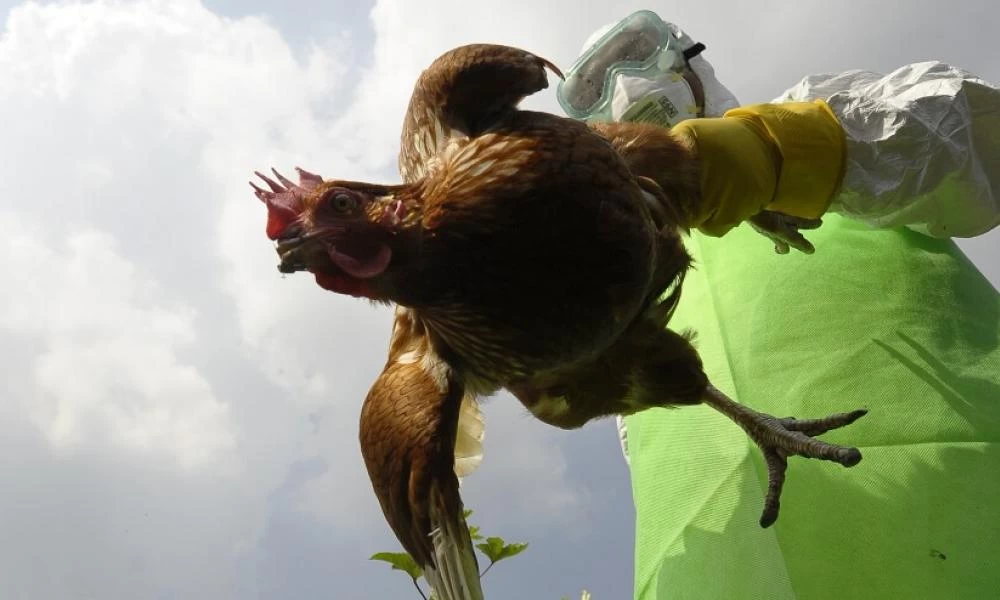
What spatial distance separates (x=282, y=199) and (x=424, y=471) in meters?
0.27

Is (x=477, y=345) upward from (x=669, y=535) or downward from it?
upward

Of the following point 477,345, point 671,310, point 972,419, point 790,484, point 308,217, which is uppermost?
point 308,217

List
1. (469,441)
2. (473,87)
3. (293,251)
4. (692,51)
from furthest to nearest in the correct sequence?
(692,51) < (469,441) < (473,87) < (293,251)

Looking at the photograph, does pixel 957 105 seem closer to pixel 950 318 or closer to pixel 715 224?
pixel 950 318

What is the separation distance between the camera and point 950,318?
117 cm

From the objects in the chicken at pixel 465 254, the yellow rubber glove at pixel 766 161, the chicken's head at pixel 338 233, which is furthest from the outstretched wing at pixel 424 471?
the yellow rubber glove at pixel 766 161

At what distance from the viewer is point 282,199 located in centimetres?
65

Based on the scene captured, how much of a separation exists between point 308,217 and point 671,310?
487 millimetres

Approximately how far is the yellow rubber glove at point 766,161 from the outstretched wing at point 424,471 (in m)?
0.44

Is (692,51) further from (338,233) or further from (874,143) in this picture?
(338,233)

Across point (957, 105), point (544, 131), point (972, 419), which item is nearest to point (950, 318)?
point (972, 419)

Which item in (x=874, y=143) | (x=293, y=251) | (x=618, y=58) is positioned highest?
(x=618, y=58)

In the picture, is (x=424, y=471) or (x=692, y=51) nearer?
(x=424, y=471)

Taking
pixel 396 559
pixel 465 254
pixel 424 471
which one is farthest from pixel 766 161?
pixel 396 559
